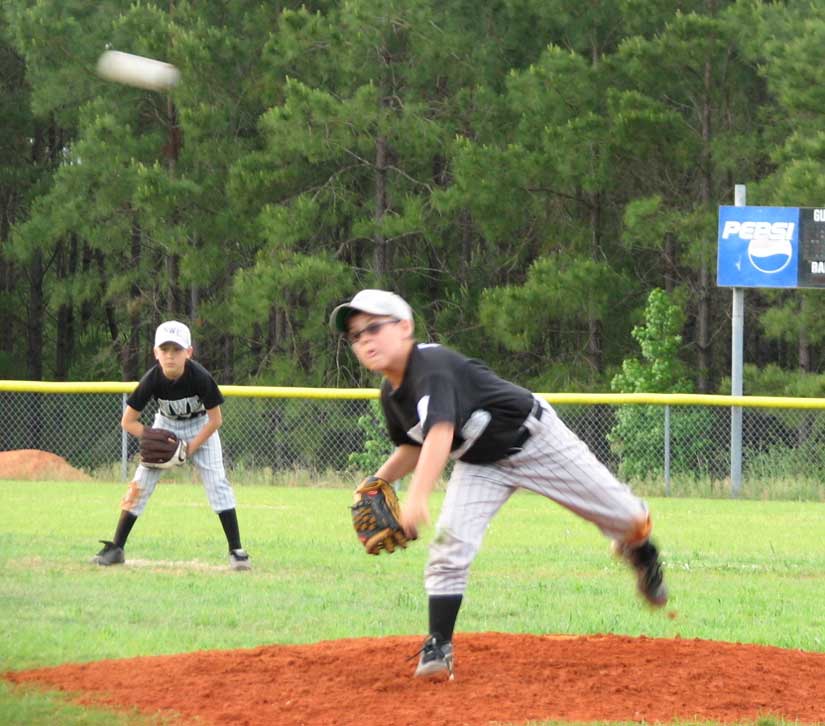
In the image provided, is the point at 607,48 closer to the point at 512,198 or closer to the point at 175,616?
the point at 512,198

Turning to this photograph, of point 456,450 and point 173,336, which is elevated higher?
point 173,336

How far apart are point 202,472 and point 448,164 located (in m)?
20.4

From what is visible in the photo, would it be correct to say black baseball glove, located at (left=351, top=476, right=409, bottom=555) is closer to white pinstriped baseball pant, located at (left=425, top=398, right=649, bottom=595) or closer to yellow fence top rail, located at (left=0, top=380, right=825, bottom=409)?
white pinstriped baseball pant, located at (left=425, top=398, right=649, bottom=595)

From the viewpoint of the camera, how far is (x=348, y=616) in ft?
26.3

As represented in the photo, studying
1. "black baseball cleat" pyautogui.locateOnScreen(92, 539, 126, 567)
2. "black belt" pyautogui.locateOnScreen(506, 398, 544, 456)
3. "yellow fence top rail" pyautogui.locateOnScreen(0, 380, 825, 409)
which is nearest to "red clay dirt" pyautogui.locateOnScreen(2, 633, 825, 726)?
"black belt" pyautogui.locateOnScreen(506, 398, 544, 456)

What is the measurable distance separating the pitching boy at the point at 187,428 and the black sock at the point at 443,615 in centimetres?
439

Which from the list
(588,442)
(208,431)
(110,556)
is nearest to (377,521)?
(208,431)

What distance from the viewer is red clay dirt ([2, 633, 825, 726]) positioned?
5.24m

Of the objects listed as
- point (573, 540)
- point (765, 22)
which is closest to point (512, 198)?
point (765, 22)

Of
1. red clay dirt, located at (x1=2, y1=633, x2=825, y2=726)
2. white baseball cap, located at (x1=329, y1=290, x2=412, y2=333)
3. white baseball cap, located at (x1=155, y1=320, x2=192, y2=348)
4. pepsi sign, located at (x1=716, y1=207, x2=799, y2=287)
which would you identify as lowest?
red clay dirt, located at (x1=2, y1=633, x2=825, y2=726)

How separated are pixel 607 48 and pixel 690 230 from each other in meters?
5.03

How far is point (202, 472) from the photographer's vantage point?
10.0 m

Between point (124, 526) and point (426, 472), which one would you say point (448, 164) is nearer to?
point (124, 526)

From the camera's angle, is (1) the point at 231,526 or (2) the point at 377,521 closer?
(2) the point at 377,521
